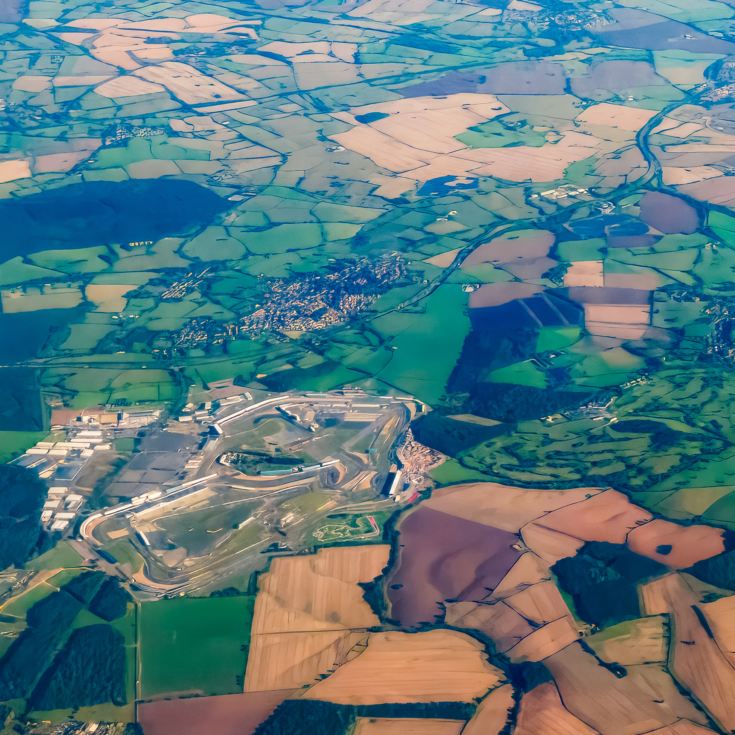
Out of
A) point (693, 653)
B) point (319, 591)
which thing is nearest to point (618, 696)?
point (693, 653)

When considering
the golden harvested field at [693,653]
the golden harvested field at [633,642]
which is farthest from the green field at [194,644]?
the golden harvested field at [693,653]

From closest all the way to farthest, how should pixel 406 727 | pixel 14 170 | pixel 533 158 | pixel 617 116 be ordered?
pixel 406 727
pixel 533 158
pixel 14 170
pixel 617 116

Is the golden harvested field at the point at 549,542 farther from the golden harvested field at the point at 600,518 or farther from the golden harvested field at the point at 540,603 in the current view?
the golden harvested field at the point at 540,603

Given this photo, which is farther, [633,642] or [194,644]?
[194,644]

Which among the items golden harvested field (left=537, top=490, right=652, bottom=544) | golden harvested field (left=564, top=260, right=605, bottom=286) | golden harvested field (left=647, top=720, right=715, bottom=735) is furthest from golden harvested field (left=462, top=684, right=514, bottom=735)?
golden harvested field (left=564, top=260, right=605, bottom=286)

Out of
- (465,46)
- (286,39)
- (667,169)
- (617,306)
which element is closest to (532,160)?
(667,169)

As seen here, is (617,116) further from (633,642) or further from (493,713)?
(493,713)

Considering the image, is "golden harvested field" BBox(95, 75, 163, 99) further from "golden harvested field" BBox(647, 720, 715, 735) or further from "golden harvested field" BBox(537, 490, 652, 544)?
"golden harvested field" BBox(647, 720, 715, 735)
